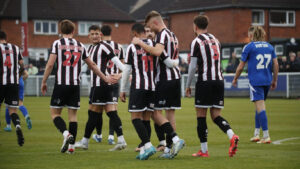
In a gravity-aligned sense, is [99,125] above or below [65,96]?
below

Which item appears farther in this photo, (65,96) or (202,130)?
(65,96)

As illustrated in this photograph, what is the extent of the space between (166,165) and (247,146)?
341cm

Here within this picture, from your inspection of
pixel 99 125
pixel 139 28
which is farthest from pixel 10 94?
pixel 139 28

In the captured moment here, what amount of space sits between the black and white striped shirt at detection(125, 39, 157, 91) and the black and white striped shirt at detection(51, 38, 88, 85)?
139 centimetres

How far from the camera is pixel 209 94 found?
10836 mm

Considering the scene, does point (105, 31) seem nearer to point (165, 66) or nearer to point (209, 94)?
point (165, 66)

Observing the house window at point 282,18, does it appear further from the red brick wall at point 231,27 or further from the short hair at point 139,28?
the short hair at point 139,28

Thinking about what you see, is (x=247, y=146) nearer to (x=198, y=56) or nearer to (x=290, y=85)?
(x=198, y=56)

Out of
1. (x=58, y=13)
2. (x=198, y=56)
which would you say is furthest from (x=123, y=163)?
(x=58, y=13)

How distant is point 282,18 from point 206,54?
57215mm

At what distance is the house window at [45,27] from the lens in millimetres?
75062

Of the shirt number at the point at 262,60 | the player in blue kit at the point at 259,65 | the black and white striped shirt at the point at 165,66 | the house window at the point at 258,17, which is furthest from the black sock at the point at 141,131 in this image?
the house window at the point at 258,17

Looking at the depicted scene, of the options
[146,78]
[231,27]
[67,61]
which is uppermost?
[231,27]

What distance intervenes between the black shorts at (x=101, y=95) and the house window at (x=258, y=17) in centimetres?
5307
